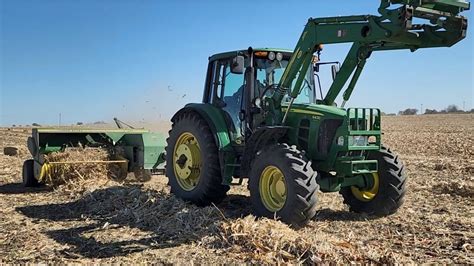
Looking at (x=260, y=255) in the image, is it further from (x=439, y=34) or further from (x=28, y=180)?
(x=28, y=180)

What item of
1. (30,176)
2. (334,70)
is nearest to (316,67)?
(334,70)

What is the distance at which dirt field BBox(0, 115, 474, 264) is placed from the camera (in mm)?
5180

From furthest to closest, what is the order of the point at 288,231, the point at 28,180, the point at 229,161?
the point at 28,180 → the point at 229,161 → the point at 288,231

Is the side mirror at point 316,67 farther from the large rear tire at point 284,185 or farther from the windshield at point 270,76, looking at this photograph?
the large rear tire at point 284,185

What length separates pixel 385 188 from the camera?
7.31 meters

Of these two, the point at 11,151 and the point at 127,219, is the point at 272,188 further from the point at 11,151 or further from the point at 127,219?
the point at 11,151

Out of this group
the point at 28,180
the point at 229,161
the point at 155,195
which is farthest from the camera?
the point at 28,180

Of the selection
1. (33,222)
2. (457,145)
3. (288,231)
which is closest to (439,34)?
(288,231)

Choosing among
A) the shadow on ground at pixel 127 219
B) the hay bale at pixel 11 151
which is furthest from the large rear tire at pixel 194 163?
the hay bale at pixel 11 151

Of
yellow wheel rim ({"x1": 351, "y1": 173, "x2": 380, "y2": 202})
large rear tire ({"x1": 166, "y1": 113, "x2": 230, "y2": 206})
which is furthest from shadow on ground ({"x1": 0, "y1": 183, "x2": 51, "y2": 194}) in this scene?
yellow wheel rim ({"x1": 351, "y1": 173, "x2": 380, "y2": 202})

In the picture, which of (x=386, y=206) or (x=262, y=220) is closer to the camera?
(x=262, y=220)

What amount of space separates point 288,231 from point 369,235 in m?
1.23

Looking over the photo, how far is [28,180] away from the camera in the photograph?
1062 centimetres

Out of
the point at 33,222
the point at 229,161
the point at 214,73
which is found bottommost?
the point at 33,222
